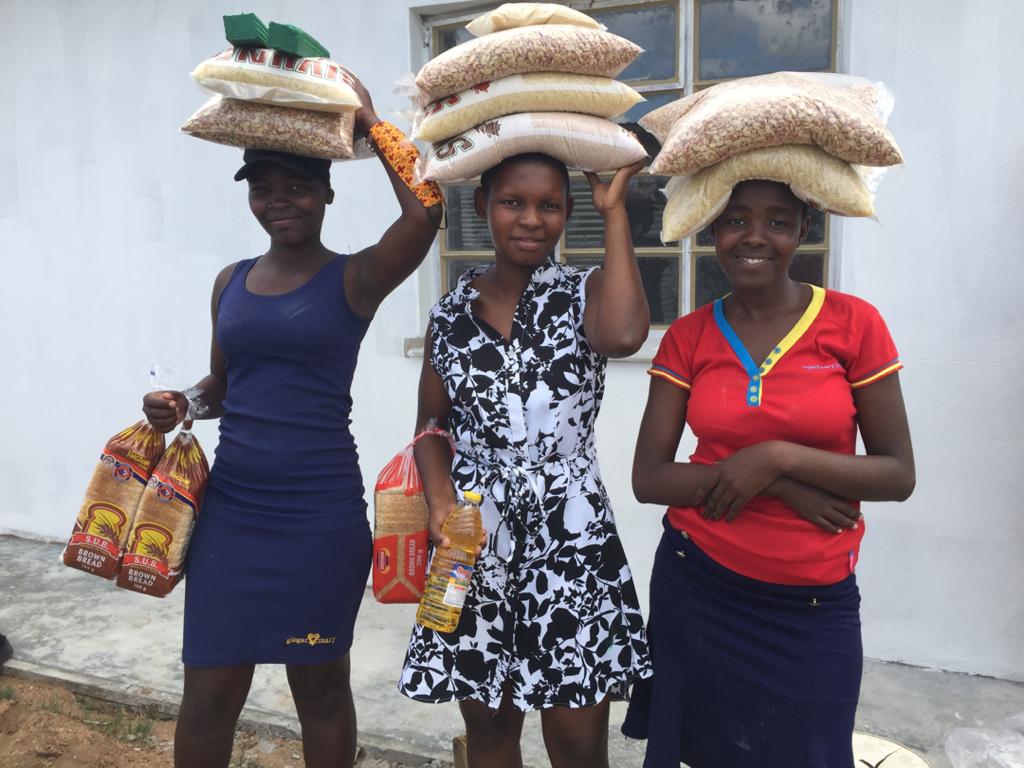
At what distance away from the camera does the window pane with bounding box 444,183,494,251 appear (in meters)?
4.09

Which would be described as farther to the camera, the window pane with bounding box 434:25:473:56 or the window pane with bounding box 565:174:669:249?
the window pane with bounding box 434:25:473:56

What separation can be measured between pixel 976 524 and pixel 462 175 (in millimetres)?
2673

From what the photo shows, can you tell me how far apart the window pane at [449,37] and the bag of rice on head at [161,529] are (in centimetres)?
263

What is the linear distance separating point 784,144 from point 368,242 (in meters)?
2.78

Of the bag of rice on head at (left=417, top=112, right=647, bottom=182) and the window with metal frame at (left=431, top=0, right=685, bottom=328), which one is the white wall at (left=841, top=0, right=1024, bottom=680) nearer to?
the window with metal frame at (left=431, top=0, right=685, bottom=328)

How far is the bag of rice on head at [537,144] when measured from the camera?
5.85 ft

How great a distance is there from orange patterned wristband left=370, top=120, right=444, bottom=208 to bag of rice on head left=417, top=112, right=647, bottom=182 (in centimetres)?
7

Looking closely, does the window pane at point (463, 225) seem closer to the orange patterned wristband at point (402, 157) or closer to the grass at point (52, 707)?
the orange patterned wristband at point (402, 157)

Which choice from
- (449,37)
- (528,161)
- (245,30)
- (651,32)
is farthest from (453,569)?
(449,37)

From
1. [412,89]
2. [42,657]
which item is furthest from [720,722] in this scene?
[42,657]

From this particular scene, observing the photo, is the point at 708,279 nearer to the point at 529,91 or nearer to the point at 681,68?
the point at 681,68

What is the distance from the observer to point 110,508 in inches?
85.6

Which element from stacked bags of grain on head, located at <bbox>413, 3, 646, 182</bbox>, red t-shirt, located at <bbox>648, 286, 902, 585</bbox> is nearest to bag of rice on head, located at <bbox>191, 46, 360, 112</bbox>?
stacked bags of grain on head, located at <bbox>413, 3, 646, 182</bbox>

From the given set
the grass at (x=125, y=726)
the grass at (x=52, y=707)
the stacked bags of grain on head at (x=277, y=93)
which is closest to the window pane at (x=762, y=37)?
the stacked bags of grain on head at (x=277, y=93)
